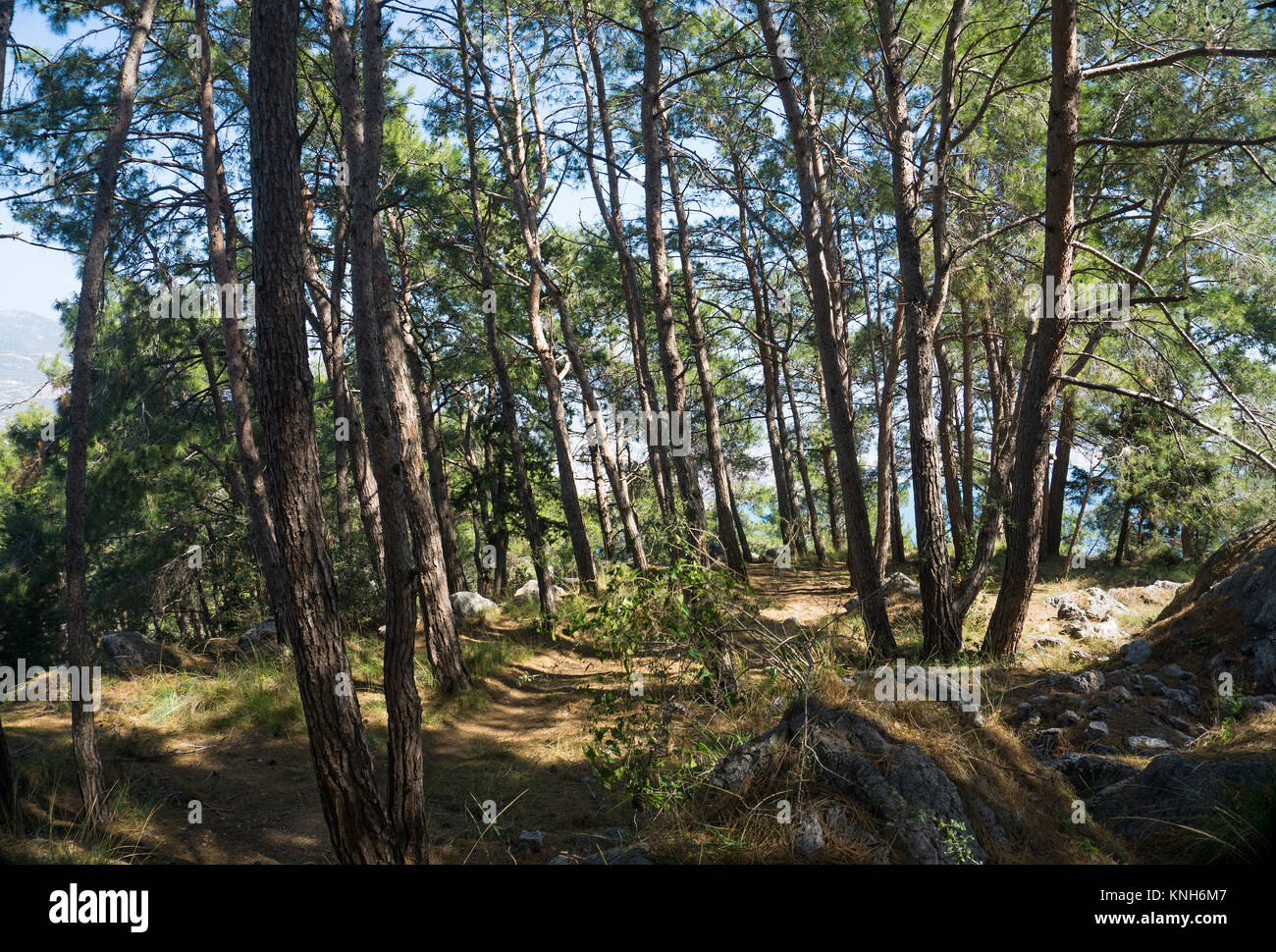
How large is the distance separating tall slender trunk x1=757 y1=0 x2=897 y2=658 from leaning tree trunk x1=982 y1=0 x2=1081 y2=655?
1.36 metres

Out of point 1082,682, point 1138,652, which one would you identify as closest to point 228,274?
point 1082,682

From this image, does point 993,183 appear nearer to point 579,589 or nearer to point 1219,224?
point 1219,224

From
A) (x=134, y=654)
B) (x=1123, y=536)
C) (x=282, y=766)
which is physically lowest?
(x=282, y=766)

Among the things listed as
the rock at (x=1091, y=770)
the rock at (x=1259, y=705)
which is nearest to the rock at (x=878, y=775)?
the rock at (x=1091, y=770)

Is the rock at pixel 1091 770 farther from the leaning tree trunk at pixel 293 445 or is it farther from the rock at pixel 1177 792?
the leaning tree trunk at pixel 293 445

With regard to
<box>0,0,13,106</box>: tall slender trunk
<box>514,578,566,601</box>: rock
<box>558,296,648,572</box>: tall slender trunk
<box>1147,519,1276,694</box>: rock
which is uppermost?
<box>0,0,13,106</box>: tall slender trunk

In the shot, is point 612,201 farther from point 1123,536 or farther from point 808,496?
point 1123,536

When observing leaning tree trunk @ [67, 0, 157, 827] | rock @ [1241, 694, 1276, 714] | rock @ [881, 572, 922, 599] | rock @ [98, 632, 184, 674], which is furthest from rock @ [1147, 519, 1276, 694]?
rock @ [98, 632, 184, 674]

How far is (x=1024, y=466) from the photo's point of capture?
7.83m

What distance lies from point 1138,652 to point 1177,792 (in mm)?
3609

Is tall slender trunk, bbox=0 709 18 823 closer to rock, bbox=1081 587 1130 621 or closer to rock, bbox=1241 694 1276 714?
→ rock, bbox=1241 694 1276 714

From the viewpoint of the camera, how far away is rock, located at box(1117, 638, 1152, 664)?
684 cm

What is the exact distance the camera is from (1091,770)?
466 centimetres
